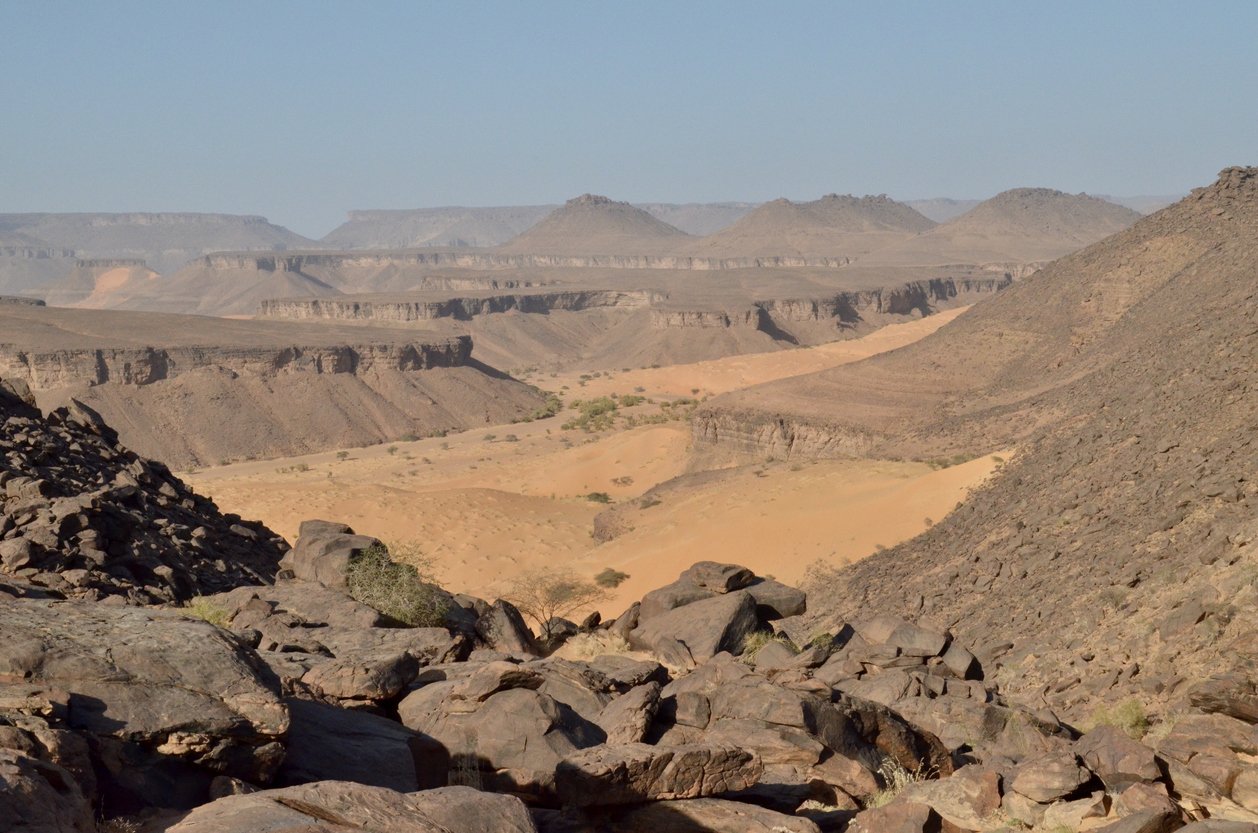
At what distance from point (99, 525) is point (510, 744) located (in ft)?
35.0

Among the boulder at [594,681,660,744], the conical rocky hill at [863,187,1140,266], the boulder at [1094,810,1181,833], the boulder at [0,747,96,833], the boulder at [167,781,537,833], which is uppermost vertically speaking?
the conical rocky hill at [863,187,1140,266]

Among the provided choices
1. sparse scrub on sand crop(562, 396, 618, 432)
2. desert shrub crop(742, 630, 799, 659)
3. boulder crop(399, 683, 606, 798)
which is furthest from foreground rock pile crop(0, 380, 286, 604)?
sparse scrub on sand crop(562, 396, 618, 432)

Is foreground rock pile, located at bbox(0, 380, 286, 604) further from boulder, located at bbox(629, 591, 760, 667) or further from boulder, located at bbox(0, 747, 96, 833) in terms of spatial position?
boulder, located at bbox(629, 591, 760, 667)

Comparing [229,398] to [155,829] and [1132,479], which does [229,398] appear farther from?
[155,829]

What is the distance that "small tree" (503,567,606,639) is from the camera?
100.0 ft

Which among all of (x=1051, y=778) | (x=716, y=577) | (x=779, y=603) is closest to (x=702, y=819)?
(x=1051, y=778)

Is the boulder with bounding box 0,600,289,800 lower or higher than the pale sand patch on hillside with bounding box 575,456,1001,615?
higher

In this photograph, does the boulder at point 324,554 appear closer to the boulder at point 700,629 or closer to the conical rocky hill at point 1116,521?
the boulder at point 700,629

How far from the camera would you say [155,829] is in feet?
28.0

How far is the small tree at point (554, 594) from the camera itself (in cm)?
3047

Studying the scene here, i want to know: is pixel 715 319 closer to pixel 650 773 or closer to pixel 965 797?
pixel 965 797

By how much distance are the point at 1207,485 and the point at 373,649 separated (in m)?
14.6

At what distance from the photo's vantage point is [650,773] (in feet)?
35.7

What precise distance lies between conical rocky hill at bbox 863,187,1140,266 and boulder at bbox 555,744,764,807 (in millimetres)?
163982
